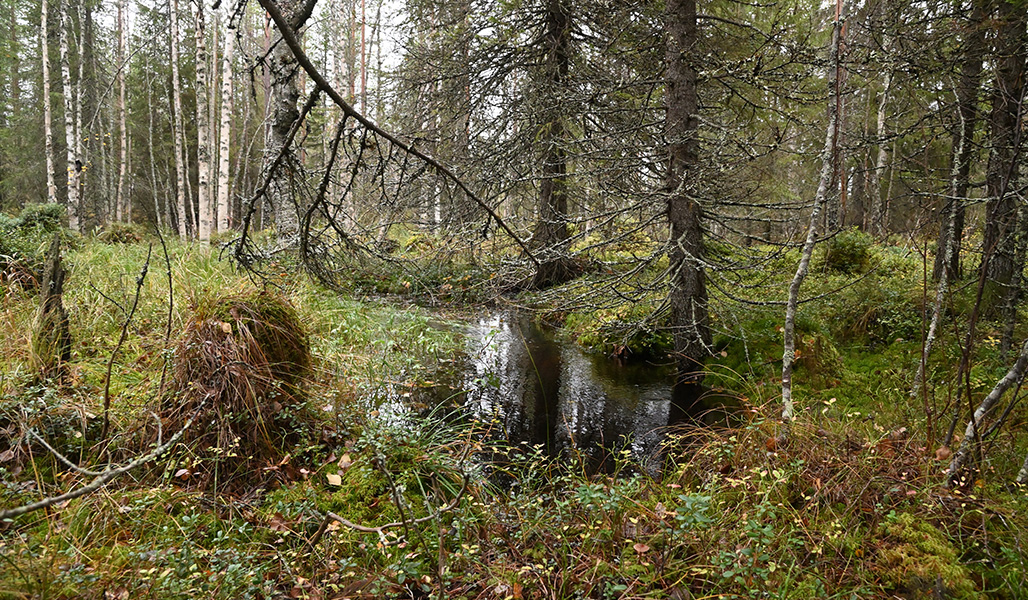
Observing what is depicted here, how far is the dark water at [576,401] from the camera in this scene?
4.73m

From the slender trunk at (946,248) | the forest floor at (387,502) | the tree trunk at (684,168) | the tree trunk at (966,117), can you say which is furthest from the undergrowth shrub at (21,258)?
the tree trunk at (966,117)

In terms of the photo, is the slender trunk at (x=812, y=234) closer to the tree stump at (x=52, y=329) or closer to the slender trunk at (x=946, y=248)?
the slender trunk at (x=946, y=248)

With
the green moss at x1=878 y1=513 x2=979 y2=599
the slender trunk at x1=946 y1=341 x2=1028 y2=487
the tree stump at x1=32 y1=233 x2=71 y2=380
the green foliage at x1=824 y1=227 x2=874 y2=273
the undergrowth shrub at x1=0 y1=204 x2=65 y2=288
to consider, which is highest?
the green foliage at x1=824 y1=227 x2=874 y2=273

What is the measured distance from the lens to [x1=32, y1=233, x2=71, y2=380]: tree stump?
3145 millimetres

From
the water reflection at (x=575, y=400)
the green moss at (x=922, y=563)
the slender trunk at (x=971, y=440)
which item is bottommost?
the water reflection at (x=575, y=400)

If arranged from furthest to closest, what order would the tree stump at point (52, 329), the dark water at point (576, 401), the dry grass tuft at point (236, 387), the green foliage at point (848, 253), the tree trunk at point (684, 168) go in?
the green foliage at point (848, 253), the tree trunk at point (684, 168), the dark water at point (576, 401), the tree stump at point (52, 329), the dry grass tuft at point (236, 387)

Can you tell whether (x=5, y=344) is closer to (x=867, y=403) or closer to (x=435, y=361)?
(x=435, y=361)

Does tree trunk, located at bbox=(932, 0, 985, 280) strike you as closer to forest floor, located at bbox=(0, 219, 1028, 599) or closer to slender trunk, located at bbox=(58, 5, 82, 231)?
forest floor, located at bbox=(0, 219, 1028, 599)

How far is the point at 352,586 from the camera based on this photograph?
79.4 inches

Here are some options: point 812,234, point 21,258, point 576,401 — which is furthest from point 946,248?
point 21,258

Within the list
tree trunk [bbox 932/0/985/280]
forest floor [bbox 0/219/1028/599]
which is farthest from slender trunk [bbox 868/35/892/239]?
forest floor [bbox 0/219/1028/599]

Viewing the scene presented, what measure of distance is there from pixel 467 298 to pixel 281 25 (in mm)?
8618

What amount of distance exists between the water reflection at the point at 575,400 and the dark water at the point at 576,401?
1cm

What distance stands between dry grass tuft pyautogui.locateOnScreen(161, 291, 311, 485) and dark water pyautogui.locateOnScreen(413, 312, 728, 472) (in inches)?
71.2
